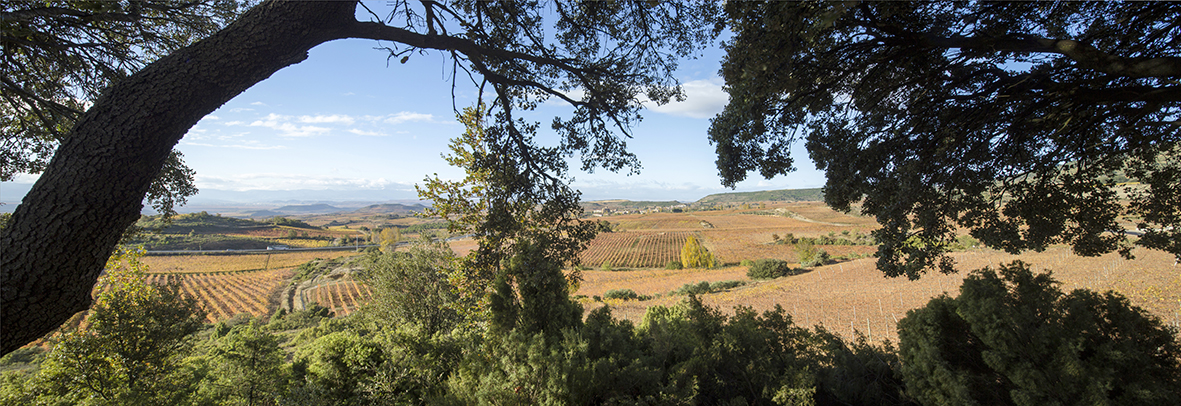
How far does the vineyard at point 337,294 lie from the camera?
100ft

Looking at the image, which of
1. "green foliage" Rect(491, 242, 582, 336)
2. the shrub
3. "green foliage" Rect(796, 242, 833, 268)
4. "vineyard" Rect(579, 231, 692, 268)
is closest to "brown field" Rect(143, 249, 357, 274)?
"vineyard" Rect(579, 231, 692, 268)

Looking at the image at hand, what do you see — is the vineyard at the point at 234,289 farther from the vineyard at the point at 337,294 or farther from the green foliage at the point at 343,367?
the green foliage at the point at 343,367

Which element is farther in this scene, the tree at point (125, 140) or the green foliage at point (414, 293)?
the green foliage at point (414, 293)

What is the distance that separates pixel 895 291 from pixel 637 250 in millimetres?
43388

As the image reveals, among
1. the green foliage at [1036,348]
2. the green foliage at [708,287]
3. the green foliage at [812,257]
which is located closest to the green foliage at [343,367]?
the green foliage at [1036,348]

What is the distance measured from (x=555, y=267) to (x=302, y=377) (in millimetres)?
4740

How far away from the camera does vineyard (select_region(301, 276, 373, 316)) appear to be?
30.6m

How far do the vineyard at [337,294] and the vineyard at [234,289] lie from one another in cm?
309

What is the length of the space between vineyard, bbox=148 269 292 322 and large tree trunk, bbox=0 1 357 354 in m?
A: 33.3

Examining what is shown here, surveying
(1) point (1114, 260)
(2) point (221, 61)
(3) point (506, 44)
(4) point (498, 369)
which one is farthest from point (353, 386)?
(1) point (1114, 260)

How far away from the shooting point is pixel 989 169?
4.08 meters

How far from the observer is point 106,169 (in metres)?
2.23

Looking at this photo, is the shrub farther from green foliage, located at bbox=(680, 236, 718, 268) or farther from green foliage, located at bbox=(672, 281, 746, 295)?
green foliage, located at bbox=(680, 236, 718, 268)

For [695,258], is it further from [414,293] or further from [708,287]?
[414,293]
